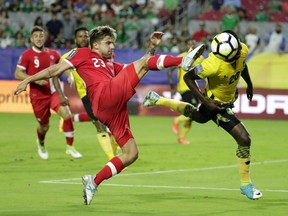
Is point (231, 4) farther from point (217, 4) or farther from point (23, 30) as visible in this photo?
point (23, 30)

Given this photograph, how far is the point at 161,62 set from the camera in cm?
1185

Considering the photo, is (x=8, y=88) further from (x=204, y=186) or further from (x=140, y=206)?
(x=140, y=206)

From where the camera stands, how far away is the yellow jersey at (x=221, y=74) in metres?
13.0

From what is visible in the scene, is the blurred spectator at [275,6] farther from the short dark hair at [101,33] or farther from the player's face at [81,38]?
A: the short dark hair at [101,33]

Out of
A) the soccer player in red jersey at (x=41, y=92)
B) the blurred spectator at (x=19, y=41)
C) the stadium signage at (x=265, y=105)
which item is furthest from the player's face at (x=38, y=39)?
the blurred spectator at (x=19, y=41)

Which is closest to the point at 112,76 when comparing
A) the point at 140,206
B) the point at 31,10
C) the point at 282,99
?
the point at 140,206

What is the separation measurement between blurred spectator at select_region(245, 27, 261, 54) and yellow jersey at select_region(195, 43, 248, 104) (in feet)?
54.5

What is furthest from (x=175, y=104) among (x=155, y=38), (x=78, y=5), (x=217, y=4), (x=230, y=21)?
(x=78, y=5)

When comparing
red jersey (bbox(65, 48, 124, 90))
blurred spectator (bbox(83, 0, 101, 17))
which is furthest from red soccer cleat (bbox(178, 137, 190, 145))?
blurred spectator (bbox(83, 0, 101, 17))

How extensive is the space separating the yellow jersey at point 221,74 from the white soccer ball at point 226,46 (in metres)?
0.17

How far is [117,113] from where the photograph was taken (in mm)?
12180

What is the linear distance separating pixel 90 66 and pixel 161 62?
107 centimetres

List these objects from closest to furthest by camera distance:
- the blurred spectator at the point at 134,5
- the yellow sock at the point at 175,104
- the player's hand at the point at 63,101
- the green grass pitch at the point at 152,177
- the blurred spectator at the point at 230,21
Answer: the green grass pitch at the point at 152,177
the yellow sock at the point at 175,104
the player's hand at the point at 63,101
the blurred spectator at the point at 230,21
the blurred spectator at the point at 134,5

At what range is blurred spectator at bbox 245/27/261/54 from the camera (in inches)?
1182
